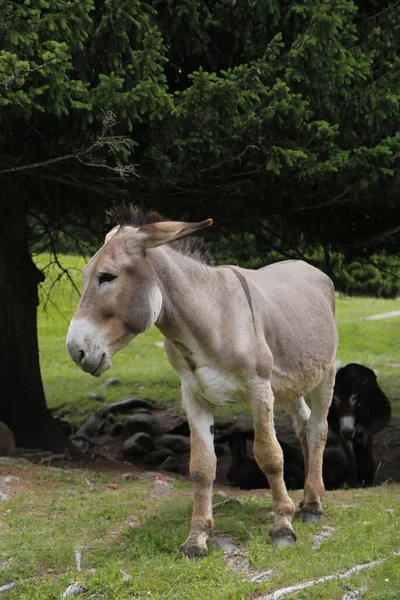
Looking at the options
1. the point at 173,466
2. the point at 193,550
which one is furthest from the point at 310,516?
the point at 173,466

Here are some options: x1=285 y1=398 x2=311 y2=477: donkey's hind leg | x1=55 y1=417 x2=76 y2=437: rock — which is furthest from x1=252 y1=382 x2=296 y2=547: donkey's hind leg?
x1=55 y1=417 x2=76 y2=437: rock

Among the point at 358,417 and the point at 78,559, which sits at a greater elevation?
the point at 78,559

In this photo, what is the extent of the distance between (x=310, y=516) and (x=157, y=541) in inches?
55.3

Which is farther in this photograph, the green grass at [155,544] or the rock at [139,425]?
the rock at [139,425]

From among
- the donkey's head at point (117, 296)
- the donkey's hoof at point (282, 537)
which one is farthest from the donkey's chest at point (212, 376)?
the donkey's hoof at point (282, 537)

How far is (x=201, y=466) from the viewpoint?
592 centimetres

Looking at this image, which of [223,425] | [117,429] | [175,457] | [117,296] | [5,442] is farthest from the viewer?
[223,425]

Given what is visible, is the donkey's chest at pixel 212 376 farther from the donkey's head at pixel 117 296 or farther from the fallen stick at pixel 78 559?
the fallen stick at pixel 78 559

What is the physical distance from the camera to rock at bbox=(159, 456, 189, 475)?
10.6 m

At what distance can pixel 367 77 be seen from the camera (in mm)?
8891

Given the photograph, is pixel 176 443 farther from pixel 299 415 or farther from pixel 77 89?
pixel 77 89

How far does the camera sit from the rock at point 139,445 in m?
11.5

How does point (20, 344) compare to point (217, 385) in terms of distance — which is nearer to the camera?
point (217, 385)

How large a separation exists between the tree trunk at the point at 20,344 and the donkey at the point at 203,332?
4841mm
